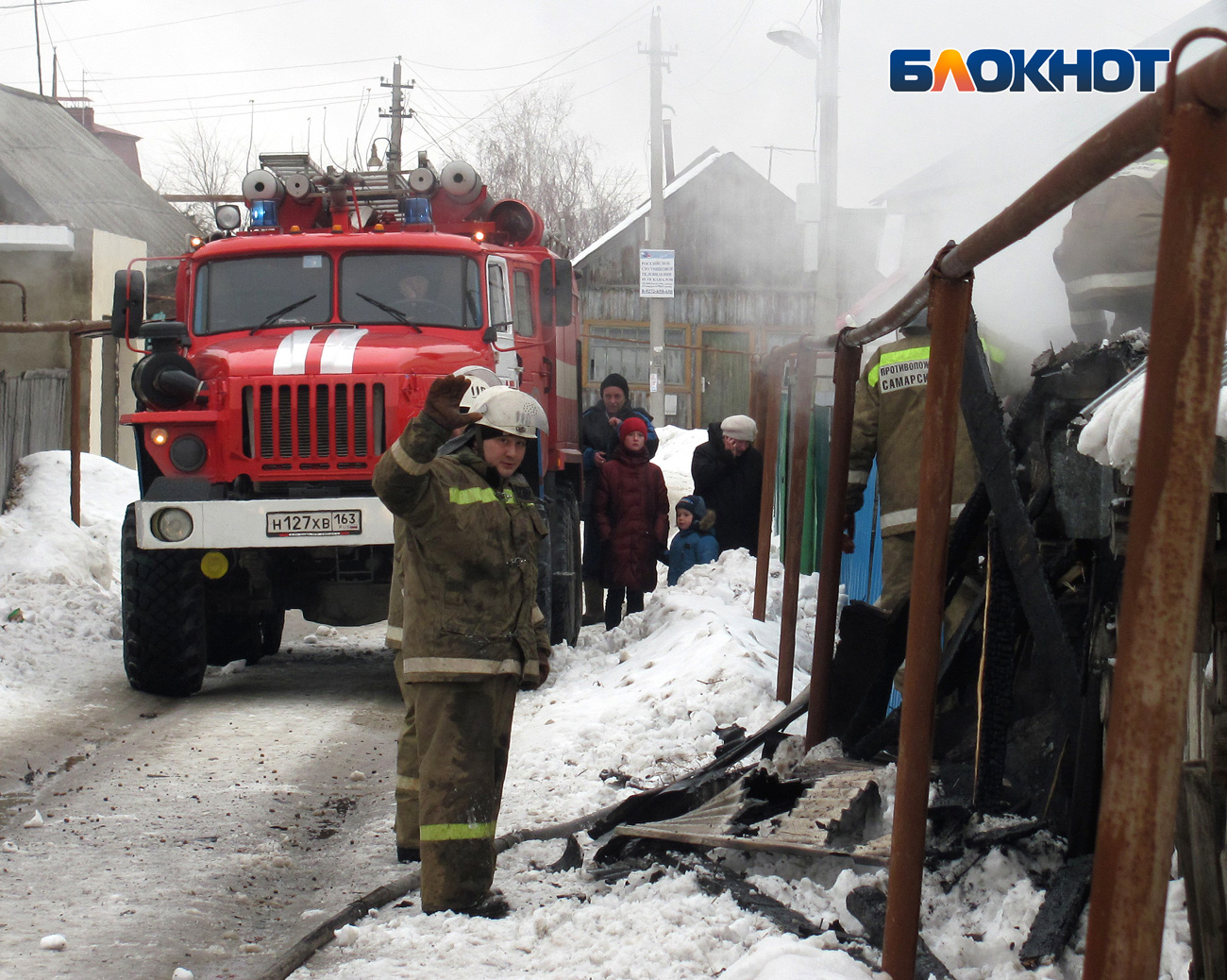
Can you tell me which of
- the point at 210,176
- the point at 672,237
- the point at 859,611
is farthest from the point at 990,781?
the point at 210,176

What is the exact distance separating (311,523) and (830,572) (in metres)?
3.55

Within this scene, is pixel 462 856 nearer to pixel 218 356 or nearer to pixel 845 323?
pixel 845 323

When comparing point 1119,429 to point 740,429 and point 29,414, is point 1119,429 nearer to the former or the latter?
point 740,429

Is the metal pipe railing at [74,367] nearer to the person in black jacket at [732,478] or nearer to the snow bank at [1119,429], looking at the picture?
the person in black jacket at [732,478]

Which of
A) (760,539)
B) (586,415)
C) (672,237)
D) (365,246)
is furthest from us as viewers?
(672,237)

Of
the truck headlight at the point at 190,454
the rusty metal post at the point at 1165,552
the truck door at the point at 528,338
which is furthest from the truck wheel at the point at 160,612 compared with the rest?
the rusty metal post at the point at 1165,552

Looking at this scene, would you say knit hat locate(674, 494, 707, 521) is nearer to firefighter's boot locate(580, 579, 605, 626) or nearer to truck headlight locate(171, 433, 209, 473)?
firefighter's boot locate(580, 579, 605, 626)

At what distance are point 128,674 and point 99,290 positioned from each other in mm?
10906

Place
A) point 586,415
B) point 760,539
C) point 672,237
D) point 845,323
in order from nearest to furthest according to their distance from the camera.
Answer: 1. point 845,323
2. point 760,539
3. point 586,415
4. point 672,237

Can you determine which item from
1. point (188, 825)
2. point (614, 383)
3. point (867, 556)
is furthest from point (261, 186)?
point (188, 825)

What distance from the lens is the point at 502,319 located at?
811 centimetres

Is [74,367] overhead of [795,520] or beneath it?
overhead

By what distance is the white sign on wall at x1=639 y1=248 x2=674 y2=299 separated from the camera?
64.5 ft

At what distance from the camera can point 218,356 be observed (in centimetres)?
746
